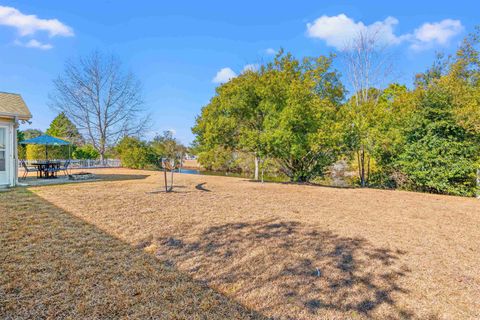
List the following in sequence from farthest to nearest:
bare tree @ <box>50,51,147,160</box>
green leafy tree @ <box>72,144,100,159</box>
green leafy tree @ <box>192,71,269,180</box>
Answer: green leafy tree @ <box>72,144,100,159</box> < bare tree @ <box>50,51,147,160</box> < green leafy tree @ <box>192,71,269,180</box>

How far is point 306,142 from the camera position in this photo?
10.4 metres

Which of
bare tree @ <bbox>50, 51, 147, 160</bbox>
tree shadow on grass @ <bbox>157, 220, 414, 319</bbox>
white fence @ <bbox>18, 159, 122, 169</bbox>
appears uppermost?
bare tree @ <bbox>50, 51, 147, 160</bbox>

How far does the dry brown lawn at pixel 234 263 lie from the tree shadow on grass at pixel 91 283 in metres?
0.01

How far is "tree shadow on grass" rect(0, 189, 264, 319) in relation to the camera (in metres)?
2.16

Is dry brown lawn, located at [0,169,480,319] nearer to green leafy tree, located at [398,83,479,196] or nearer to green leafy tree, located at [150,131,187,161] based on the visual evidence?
green leafy tree, located at [398,83,479,196]

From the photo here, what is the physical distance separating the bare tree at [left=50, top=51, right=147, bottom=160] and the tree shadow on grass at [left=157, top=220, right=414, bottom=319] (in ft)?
66.4

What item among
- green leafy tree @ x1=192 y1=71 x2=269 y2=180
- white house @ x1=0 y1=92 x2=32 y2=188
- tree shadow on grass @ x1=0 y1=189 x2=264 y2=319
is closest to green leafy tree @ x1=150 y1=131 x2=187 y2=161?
green leafy tree @ x1=192 y1=71 x2=269 y2=180

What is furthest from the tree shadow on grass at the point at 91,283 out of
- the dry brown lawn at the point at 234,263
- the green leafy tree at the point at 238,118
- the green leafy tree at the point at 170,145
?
the green leafy tree at the point at 170,145

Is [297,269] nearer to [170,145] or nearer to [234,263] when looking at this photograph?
[234,263]

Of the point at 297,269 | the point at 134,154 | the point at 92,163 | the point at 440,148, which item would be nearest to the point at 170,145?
the point at 134,154

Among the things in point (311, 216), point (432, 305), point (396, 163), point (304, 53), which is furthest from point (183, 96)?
point (432, 305)

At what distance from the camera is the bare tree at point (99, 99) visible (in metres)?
20.7

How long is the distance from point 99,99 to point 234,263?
22.6 metres

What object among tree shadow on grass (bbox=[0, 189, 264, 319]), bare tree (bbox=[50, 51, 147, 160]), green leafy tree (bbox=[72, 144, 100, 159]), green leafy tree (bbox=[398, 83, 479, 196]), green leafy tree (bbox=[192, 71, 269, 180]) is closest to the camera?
tree shadow on grass (bbox=[0, 189, 264, 319])
